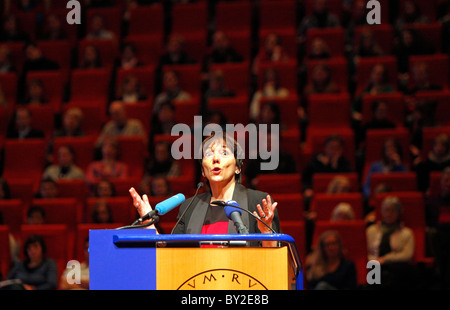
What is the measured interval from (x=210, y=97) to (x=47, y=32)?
4.46 feet

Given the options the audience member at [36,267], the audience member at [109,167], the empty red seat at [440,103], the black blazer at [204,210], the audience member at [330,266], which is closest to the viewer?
the black blazer at [204,210]

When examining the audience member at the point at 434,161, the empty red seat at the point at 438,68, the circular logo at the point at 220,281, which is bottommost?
the circular logo at the point at 220,281

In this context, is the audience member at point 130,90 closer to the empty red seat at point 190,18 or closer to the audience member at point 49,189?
the empty red seat at point 190,18

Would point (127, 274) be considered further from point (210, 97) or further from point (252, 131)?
point (210, 97)

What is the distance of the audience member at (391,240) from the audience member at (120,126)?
52.8 inches

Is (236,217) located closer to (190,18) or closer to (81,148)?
(81,148)

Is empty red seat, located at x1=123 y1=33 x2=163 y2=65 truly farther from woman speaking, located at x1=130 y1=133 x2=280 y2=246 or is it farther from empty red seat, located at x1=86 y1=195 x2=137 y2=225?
woman speaking, located at x1=130 y1=133 x2=280 y2=246

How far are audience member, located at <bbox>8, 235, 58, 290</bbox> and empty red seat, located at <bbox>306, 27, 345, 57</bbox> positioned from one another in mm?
1989

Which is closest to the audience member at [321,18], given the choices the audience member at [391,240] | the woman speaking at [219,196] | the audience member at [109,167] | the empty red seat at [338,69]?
the empty red seat at [338,69]

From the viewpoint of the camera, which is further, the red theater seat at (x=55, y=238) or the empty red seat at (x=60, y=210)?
the empty red seat at (x=60, y=210)

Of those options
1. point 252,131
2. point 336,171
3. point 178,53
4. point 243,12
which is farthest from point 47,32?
point 336,171

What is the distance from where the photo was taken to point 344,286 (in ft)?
9.22

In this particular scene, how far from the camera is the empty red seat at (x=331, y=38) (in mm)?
4215

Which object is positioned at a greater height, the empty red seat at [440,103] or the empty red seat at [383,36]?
the empty red seat at [383,36]
